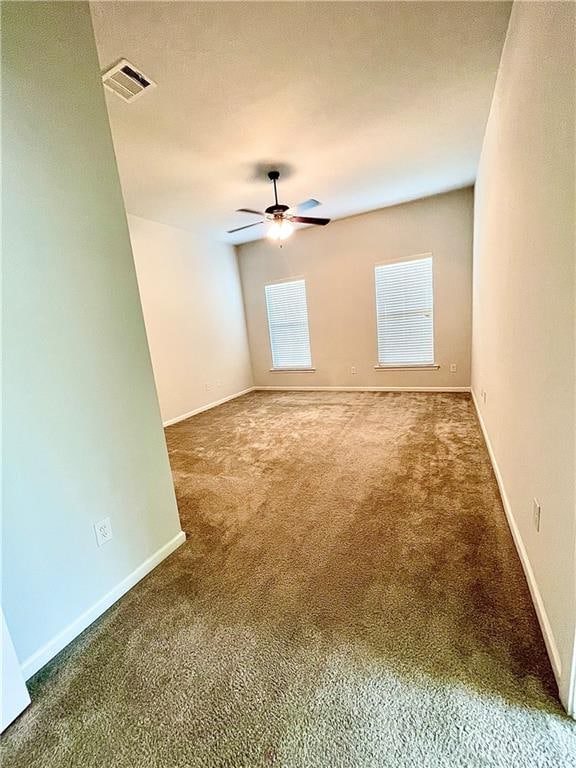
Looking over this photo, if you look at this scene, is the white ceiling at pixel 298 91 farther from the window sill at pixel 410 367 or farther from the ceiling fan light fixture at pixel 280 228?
the window sill at pixel 410 367

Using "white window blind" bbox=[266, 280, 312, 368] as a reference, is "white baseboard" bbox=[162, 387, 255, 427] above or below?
below

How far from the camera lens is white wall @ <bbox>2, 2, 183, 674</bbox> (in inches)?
49.9

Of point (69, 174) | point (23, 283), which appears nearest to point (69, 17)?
point (69, 174)

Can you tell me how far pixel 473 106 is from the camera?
259cm

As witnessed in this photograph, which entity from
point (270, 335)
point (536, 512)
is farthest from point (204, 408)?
point (536, 512)

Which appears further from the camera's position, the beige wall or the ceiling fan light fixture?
the beige wall

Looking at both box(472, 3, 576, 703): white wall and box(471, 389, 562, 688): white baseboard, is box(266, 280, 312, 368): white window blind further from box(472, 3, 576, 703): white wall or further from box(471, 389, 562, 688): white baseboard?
box(471, 389, 562, 688): white baseboard

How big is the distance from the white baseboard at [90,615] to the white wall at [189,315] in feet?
10.1

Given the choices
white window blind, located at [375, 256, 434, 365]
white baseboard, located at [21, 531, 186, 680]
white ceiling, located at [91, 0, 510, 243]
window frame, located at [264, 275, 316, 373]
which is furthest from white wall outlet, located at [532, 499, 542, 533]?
window frame, located at [264, 275, 316, 373]

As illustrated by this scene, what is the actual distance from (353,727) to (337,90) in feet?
10.9

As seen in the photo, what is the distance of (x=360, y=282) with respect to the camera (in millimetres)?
5355

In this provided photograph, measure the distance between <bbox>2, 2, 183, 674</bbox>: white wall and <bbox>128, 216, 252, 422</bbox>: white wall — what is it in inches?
120

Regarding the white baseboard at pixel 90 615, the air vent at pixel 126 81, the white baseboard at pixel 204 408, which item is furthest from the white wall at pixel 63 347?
the white baseboard at pixel 204 408

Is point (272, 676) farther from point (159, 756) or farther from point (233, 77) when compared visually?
point (233, 77)
